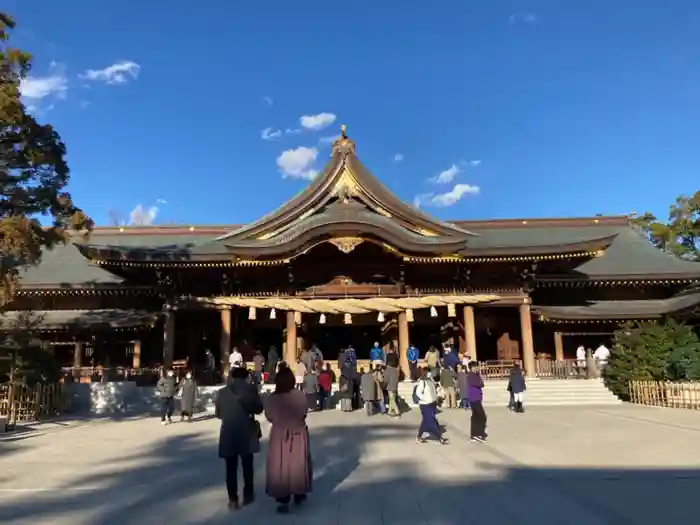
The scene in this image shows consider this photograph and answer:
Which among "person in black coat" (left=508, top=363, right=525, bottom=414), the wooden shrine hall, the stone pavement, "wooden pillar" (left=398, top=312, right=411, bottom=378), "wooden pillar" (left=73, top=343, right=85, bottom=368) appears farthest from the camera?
"wooden pillar" (left=73, top=343, right=85, bottom=368)

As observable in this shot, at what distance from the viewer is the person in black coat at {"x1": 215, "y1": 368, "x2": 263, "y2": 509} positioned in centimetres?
589

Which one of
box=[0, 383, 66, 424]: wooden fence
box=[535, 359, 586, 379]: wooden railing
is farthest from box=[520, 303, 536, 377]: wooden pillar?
box=[0, 383, 66, 424]: wooden fence

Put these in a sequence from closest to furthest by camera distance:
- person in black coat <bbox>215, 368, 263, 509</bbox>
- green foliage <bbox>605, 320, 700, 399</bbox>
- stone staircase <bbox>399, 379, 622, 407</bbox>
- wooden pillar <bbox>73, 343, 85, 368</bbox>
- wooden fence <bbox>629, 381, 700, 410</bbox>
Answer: person in black coat <bbox>215, 368, 263, 509</bbox> → wooden fence <bbox>629, 381, 700, 410</bbox> → green foliage <bbox>605, 320, 700, 399</bbox> → stone staircase <bbox>399, 379, 622, 407</bbox> → wooden pillar <bbox>73, 343, 85, 368</bbox>

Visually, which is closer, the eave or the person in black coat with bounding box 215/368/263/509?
the person in black coat with bounding box 215/368/263/509

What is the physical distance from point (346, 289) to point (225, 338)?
5.33 m

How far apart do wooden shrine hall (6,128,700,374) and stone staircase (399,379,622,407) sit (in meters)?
2.01

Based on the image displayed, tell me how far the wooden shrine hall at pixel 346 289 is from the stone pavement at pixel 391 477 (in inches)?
354

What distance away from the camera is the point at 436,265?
22297 millimetres

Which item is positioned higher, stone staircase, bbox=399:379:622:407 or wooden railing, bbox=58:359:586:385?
wooden railing, bbox=58:359:586:385

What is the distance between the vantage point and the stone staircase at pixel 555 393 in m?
17.8

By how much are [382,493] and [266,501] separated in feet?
4.77

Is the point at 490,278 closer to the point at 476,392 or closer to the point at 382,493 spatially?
the point at 476,392

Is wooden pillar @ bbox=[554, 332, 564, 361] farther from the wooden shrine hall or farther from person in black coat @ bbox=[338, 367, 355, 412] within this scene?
person in black coat @ bbox=[338, 367, 355, 412]

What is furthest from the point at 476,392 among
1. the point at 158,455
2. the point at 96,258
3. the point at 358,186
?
the point at 96,258
